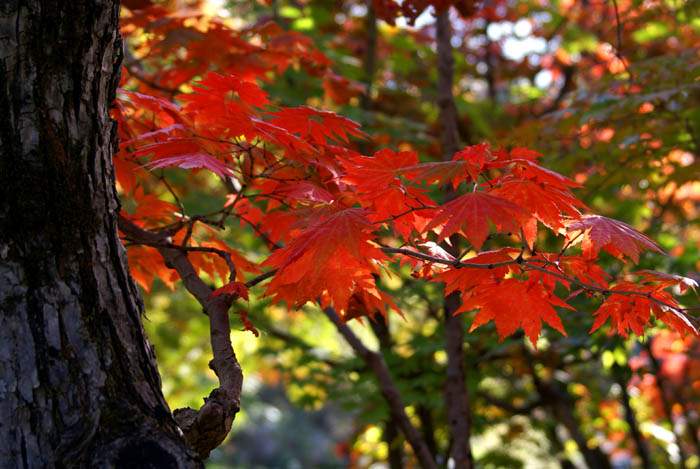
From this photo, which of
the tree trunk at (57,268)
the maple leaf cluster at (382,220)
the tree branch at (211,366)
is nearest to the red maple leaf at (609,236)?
the maple leaf cluster at (382,220)


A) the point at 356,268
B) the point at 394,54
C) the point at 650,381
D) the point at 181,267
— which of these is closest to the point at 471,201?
the point at 356,268

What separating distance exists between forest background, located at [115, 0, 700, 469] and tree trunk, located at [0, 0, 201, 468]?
306 millimetres

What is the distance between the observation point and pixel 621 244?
139 centimetres

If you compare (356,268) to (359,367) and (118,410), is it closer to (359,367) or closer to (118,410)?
(118,410)

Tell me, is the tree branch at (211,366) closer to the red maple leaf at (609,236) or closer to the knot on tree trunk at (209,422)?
the knot on tree trunk at (209,422)

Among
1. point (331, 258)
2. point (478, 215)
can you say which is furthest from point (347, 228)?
point (478, 215)

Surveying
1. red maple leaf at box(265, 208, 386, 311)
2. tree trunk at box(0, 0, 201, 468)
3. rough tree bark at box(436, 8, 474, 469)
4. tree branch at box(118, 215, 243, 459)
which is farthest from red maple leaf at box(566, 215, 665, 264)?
rough tree bark at box(436, 8, 474, 469)

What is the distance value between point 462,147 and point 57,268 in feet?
8.95

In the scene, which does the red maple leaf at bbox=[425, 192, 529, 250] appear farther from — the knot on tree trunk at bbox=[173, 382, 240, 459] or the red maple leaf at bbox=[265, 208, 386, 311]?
the knot on tree trunk at bbox=[173, 382, 240, 459]

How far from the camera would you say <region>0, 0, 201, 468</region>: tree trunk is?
1190 millimetres

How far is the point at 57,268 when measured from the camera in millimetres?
1232

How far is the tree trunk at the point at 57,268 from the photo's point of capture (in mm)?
1190

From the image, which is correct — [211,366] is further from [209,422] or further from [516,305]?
[516,305]

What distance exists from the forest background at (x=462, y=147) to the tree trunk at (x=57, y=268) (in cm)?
31
